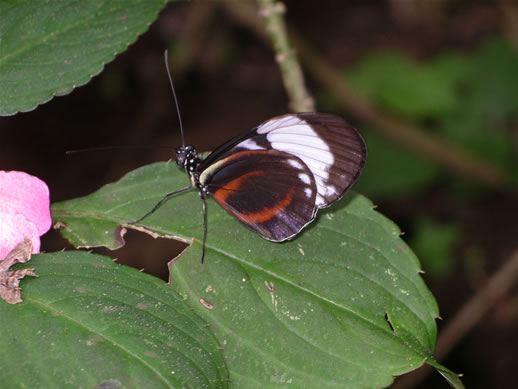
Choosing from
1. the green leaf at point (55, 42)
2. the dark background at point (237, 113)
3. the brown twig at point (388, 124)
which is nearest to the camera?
the green leaf at point (55, 42)

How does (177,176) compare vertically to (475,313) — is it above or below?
above

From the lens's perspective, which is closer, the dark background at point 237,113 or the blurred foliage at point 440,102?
the dark background at point 237,113

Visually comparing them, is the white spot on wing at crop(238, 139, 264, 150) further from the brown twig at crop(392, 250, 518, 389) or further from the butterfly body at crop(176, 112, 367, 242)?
the brown twig at crop(392, 250, 518, 389)

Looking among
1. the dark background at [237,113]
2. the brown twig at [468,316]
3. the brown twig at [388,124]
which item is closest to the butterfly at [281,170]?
the brown twig at [388,124]

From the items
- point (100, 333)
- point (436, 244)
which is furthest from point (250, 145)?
point (436, 244)

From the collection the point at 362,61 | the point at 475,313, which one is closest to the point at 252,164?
the point at 475,313

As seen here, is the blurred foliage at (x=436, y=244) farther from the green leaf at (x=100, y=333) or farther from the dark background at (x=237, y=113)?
the green leaf at (x=100, y=333)

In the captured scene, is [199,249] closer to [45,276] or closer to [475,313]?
[45,276]
